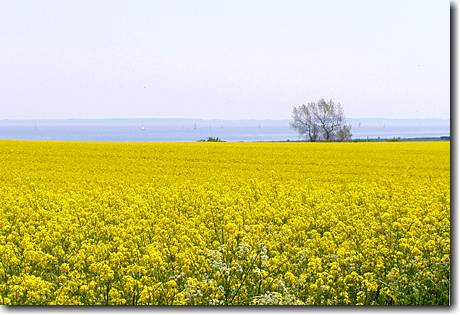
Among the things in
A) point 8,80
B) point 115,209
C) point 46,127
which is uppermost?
point 8,80

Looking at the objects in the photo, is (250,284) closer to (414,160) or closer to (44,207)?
(44,207)

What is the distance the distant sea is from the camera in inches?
240

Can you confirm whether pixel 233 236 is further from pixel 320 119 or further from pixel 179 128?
pixel 320 119

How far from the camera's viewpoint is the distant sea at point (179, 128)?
611 cm

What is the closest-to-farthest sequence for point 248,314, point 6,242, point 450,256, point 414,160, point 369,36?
point 248,314, point 450,256, point 369,36, point 6,242, point 414,160

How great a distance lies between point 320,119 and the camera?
22.5 ft

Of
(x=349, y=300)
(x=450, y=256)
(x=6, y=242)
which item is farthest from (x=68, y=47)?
(x=450, y=256)

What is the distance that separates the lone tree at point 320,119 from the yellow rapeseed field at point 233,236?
0.76 metres

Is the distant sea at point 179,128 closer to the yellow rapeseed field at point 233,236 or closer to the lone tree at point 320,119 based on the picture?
the lone tree at point 320,119

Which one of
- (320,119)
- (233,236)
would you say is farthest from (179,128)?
(320,119)

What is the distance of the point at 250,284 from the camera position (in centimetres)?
518

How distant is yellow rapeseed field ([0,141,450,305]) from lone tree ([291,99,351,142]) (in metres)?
0.76

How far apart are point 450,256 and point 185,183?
442 centimetres

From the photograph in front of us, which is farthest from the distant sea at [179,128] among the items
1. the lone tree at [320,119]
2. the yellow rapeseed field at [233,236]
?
the yellow rapeseed field at [233,236]
